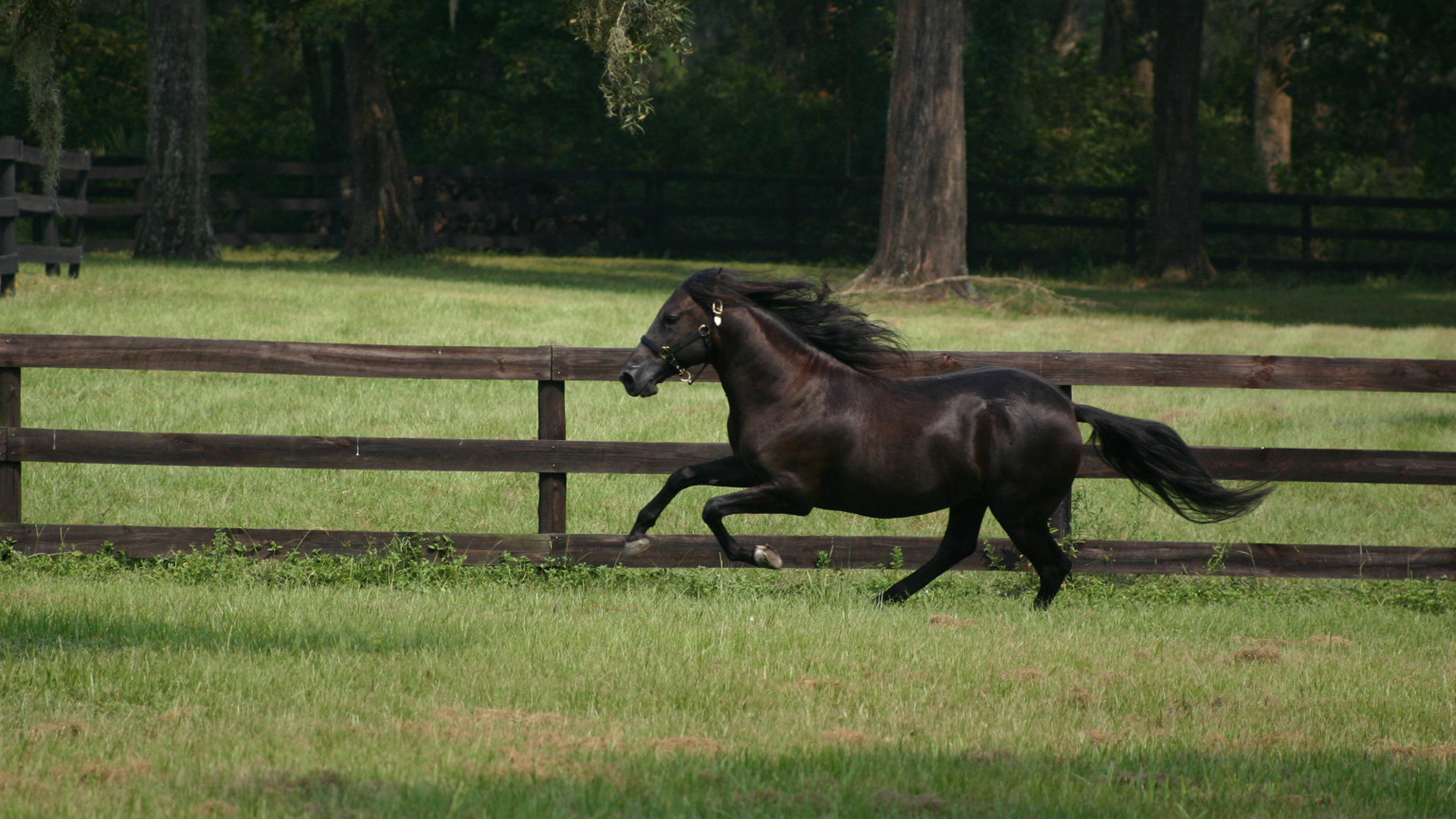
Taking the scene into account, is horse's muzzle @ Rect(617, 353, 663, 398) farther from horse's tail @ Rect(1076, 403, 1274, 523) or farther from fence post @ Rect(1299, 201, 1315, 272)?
fence post @ Rect(1299, 201, 1315, 272)

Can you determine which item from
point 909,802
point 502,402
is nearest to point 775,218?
point 502,402

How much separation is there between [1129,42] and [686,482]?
4195cm

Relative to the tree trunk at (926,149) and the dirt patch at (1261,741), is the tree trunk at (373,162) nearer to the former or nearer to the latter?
the tree trunk at (926,149)

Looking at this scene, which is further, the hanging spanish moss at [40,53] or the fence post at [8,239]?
the fence post at [8,239]

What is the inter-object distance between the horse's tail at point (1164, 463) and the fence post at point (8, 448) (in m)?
6.04

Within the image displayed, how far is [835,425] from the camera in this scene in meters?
7.44

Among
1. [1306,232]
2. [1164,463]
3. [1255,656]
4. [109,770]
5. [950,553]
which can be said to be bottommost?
[1255,656]

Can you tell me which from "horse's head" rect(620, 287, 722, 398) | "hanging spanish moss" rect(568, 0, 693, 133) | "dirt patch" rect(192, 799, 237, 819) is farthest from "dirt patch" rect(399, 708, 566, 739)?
"hanging spanish moss" rect(568, 0, 693, 133)

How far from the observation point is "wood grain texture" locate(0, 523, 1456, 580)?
8406mm

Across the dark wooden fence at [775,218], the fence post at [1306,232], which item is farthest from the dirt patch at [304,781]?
the fence post at [1306,232]

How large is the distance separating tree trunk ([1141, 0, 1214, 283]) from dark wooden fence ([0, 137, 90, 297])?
1960 centimetres

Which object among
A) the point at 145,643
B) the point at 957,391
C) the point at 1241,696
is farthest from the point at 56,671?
the point at 1241,696

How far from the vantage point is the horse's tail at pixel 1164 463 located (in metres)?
7.90

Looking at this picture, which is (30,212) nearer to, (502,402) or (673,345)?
(502,402)
